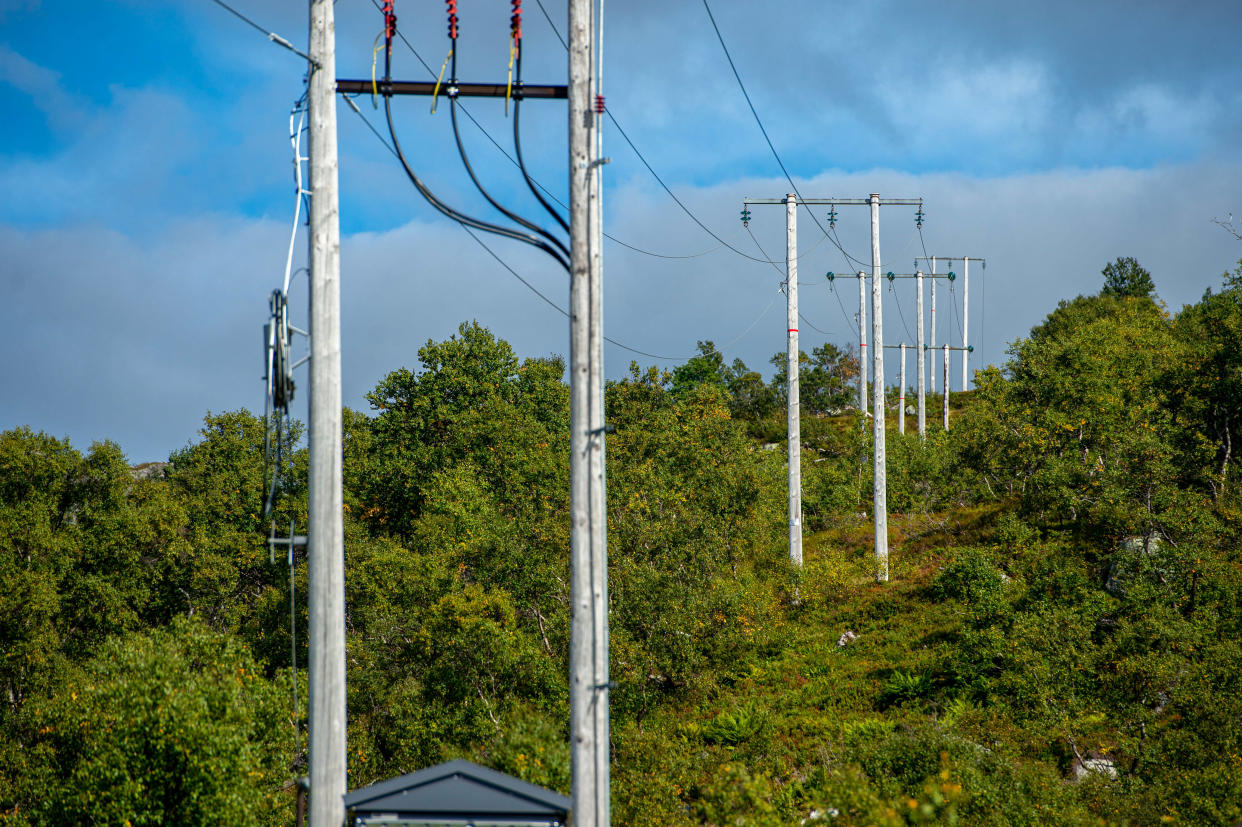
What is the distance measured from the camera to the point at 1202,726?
580 inches

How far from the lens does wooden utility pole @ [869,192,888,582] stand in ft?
99.0

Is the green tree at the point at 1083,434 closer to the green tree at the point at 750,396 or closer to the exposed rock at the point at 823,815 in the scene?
the exposed rock at the point at 823,815

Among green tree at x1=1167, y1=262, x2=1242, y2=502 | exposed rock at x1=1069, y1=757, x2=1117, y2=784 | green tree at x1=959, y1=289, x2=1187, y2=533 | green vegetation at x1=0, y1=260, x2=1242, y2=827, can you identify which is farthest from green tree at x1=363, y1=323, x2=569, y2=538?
exposed rock at x1=1069, y1=757, x2=1117, y2=784

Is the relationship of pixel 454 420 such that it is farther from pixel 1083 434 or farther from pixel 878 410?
pixel 1083 434

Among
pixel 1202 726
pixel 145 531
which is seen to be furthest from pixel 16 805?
pixel 1202 726

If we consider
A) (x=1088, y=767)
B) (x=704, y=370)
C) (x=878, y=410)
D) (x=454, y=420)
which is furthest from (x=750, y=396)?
(x=1088, y=767)

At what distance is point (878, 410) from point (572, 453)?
24414 mm

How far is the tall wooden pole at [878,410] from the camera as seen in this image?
99.0 ft

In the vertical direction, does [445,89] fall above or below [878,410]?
A: above

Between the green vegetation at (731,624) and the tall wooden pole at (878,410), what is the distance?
1316 millimetres

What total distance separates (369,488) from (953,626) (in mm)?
32383

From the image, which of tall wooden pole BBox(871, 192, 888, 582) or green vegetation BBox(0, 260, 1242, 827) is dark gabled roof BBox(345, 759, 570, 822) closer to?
green vegetation BBox(0, 260, 1242, 827)

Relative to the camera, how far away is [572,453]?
7848 mm

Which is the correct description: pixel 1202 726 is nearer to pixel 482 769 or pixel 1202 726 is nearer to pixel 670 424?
pixel 482 769
